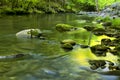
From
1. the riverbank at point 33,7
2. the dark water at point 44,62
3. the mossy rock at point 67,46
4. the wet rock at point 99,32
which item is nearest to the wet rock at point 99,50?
the dark water at point 44,62

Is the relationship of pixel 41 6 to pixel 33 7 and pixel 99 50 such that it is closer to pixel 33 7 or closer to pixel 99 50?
pixel 33 7

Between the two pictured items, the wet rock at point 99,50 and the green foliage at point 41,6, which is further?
the green foliage at point 41,6

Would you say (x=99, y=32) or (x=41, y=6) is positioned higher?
(x=99, y=32)

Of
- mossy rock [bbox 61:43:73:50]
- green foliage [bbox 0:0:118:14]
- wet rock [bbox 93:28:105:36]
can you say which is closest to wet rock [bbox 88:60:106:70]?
mossy rock [bbox 61:43:73:50]

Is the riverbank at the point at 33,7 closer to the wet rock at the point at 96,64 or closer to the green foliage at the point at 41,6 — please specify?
the green foliage at the point at 41,6

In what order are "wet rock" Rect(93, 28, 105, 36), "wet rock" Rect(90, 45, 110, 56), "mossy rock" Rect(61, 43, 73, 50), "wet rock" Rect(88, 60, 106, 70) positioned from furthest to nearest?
"wet rock" Rect(93, 28, 105, 36)
"mossy rock" Rect(61, 43, 73, 50)
"wet rock" Rect(90, 45, 110, 56)
"wet rock" Rect(88, 60, 106, 70)

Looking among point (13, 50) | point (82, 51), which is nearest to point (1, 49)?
point (13, 50)

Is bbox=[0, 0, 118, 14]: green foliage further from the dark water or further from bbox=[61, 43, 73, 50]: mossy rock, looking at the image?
bbox=[61, 43, 73, 50]: mossy rock

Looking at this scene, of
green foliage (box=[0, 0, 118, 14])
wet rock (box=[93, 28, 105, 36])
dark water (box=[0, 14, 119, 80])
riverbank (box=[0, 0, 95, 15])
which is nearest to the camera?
dark water (box=[0, 14, 119, 80])

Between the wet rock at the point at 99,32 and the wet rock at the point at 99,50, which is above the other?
the wet rock at the point at 99,50

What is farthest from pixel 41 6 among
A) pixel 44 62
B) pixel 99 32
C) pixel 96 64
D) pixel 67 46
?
pixel 96 64

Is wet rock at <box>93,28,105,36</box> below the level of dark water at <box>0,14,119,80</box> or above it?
below

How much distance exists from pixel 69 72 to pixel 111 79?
1681 millimetres

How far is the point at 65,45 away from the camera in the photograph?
1400 centimetres
